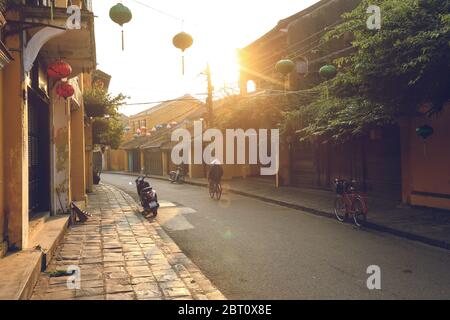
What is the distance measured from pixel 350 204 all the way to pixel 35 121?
311 inches

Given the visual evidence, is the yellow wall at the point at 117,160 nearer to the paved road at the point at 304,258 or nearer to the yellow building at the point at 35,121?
the yellow building at the point at 35,121

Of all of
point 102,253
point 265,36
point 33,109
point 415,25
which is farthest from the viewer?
point 265,36

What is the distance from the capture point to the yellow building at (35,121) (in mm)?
6176

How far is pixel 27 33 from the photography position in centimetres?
684

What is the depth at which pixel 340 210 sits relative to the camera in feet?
36.4

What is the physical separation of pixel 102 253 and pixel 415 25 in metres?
7.45

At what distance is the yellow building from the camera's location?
243 inches

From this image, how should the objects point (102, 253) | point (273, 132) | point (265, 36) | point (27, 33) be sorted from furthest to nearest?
1. point (265, 36)
2. point (273, 132)
3. point (102, 253)
4. point (27, 33)

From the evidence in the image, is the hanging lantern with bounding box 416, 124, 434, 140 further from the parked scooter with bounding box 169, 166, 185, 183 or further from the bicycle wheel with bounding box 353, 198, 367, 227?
the parked scooter with bounding box 169, 166, 185, 183

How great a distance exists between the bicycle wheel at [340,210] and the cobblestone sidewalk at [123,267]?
4.68m

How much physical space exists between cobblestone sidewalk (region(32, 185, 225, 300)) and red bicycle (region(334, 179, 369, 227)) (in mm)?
4643

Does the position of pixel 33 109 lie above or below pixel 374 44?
below
